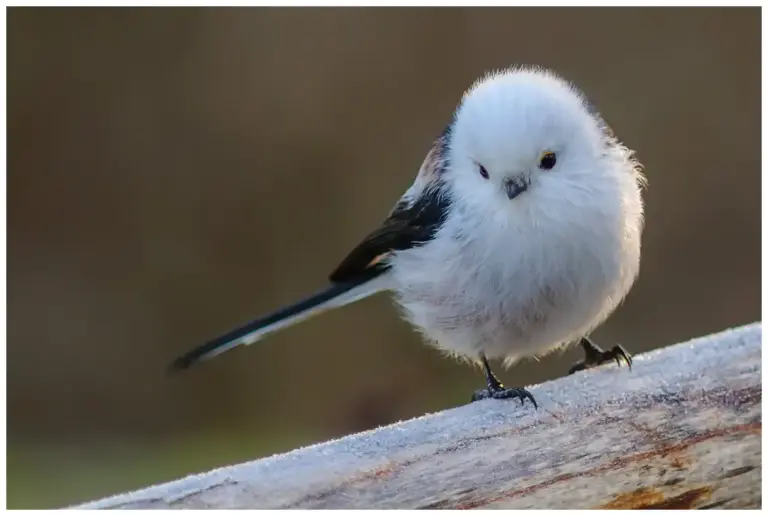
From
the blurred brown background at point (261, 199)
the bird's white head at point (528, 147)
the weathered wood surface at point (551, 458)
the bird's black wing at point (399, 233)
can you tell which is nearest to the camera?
the weathered wood surface at point (551, 458)

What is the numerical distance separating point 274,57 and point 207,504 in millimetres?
1105

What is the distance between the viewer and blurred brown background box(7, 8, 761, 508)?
1.67m

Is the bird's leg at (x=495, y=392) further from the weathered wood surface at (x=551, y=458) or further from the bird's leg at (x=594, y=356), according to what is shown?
the bird's leg at (x=594, y=356)

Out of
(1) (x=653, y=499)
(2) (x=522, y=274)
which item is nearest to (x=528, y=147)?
(2) (x=522, y=274)

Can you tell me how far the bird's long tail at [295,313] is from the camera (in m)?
1.23

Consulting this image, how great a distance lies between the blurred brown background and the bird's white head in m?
0.45

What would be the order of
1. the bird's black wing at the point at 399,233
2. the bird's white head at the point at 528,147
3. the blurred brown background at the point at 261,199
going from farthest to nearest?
1. the blurred brown background at the point at 261,199
2. the bird's black wing at the point at 399,233
3. the bird's white head at the point at 528,147

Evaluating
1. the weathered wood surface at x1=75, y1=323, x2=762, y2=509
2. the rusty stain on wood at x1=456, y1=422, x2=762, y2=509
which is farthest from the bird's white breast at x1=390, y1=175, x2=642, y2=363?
the rusty stain on wood at x1=456, y1=422, x2=762, y2=509

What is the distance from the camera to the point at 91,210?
1.80 m

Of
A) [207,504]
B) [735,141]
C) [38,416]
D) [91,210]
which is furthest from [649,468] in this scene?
[38,416]

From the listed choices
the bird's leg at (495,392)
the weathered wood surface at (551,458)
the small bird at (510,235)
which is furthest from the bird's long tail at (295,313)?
the weathered wood surface at (551,458)

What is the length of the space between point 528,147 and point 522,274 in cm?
16

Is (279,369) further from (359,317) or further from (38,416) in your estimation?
(38,416)

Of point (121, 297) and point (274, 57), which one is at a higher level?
point (274, 57)
